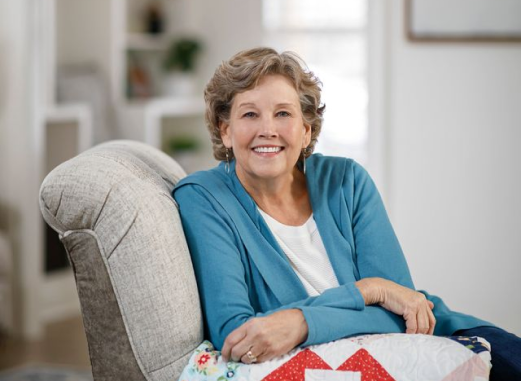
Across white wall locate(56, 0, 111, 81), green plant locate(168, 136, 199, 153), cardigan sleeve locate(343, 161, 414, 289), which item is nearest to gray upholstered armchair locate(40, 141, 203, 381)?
cardigan sleeve locate(343, 161, 414, 289)

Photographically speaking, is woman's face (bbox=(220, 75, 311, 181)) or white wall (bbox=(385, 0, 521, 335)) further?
white wall (bbox=(385, 0, 521, 335))

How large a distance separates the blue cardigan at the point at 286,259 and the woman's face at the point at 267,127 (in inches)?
3.2

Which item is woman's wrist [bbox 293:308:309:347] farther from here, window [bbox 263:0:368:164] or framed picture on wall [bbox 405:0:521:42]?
window [bbox 263:0:368:164]

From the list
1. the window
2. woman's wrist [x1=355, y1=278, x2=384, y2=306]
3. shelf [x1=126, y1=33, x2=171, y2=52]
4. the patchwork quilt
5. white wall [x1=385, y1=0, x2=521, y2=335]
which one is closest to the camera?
the patchwork quilt

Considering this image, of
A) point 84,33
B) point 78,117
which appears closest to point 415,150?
point 78,117

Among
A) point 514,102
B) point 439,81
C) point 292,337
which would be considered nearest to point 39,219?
point 439,81

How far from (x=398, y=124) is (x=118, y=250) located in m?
2.40

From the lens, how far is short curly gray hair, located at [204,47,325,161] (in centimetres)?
178

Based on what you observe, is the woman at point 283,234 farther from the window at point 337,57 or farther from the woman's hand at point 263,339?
the window at point 337,57

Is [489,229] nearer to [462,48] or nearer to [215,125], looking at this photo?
[462,48]

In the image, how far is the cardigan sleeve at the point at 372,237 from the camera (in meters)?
1.83

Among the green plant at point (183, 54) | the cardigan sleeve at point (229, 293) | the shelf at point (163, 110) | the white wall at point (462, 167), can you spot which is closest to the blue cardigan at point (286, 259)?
the cardigan sleeve at point (229, 293)

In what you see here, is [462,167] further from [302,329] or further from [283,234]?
[302,329]

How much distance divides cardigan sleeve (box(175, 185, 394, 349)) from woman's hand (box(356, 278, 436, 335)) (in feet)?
0.07
